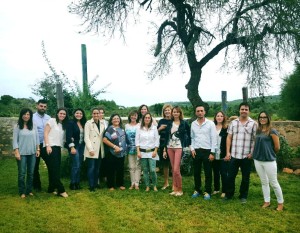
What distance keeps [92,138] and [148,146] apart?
3.66 feet

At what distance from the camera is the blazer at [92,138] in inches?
254

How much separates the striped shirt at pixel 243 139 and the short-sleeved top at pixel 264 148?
0.61 ft

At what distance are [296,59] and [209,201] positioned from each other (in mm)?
6523

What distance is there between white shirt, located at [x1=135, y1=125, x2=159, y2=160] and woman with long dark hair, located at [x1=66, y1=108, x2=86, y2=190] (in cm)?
113

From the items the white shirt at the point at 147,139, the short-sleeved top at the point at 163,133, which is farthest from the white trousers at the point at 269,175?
the white shirt at the point at 147,139

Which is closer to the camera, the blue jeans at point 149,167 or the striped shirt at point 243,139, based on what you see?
the striped shirt at point 243,139

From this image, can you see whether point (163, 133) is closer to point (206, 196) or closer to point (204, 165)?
point (204, 165)

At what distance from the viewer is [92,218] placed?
5012 millimetres

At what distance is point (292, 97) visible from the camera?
15.3m

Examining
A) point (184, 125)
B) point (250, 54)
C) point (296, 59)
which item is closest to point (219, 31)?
point (250, 54)

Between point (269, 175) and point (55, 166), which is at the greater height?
point (55, 166)

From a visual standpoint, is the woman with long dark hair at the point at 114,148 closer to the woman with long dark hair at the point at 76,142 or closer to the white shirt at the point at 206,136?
the woman with long dark hair at the point at 76,142

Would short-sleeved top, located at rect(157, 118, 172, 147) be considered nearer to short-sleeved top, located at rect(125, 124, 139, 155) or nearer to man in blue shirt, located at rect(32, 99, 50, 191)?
short-sleeved top, located at rect(125, 124, 139, 155)

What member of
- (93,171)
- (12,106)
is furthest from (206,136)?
(12,106)
